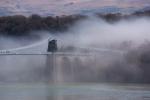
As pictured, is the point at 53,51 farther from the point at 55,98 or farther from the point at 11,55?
the point at 55,98

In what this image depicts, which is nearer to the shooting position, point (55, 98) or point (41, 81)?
point (55, 98)

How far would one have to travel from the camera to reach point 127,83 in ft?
299

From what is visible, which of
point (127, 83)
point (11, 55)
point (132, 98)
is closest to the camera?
point (132, 98)

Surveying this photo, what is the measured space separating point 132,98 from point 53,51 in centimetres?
3990

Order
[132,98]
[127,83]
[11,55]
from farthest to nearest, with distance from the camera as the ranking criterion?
[11,55]
[127,83]
[132,98]

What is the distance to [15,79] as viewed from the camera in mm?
97750

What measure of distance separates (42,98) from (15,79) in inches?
1676

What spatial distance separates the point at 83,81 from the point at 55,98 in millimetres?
39112

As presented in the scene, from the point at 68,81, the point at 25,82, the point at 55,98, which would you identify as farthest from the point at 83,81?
the point at 55,98

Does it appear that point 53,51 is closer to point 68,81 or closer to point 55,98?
point 68,81

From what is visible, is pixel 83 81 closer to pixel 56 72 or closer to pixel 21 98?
pixel 56 72

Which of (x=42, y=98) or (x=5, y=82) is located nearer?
(x=42, y=98)

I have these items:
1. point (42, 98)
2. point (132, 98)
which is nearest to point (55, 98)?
point (42, 98)

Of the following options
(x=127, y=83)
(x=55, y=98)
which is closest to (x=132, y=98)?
(x=55, y=98)
